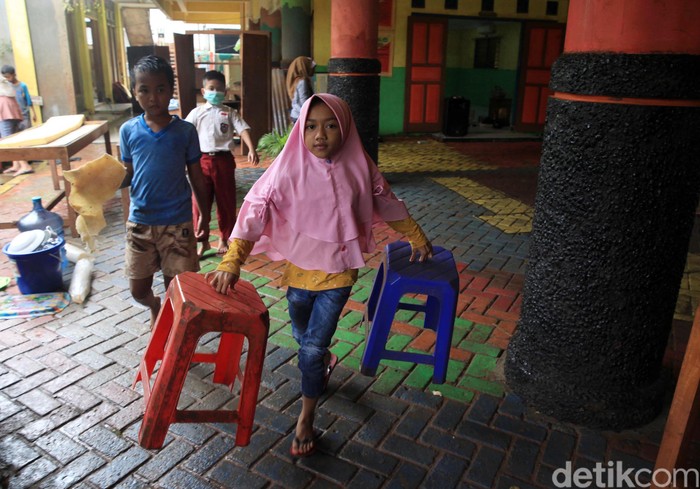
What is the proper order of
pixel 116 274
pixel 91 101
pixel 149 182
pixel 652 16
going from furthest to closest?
1. pixel 91 101
2. pixel 116 274
3. pixel 149 182
4. pixel 652 16

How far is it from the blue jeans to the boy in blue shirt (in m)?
1.12

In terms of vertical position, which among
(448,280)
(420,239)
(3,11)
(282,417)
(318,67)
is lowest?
(282,417)

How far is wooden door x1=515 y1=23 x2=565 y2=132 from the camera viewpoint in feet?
43.5

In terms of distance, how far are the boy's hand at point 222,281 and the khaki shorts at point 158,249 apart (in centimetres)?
111

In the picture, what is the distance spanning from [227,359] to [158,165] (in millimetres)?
1208

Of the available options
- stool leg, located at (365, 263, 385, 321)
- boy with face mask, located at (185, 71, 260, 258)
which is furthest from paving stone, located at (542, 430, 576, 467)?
boy with face mask, located at (185, 71, 260, 258)

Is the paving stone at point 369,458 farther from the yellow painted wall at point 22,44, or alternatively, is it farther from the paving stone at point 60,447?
the yellow painted wall at point 22,44

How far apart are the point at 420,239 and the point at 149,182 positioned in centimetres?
164

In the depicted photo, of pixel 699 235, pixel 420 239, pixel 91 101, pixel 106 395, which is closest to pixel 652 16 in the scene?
pixel 420 239

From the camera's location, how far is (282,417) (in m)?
2.81

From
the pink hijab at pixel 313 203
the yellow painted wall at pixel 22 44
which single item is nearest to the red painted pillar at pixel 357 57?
the pink hijab at pixel 313 203

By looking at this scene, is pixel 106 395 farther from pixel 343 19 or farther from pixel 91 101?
pixel 91 101

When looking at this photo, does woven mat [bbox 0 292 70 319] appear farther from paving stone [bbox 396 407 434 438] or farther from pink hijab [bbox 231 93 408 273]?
paving stone [bbox 396 407 434 438]

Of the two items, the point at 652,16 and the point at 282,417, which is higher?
the point at 652,16
